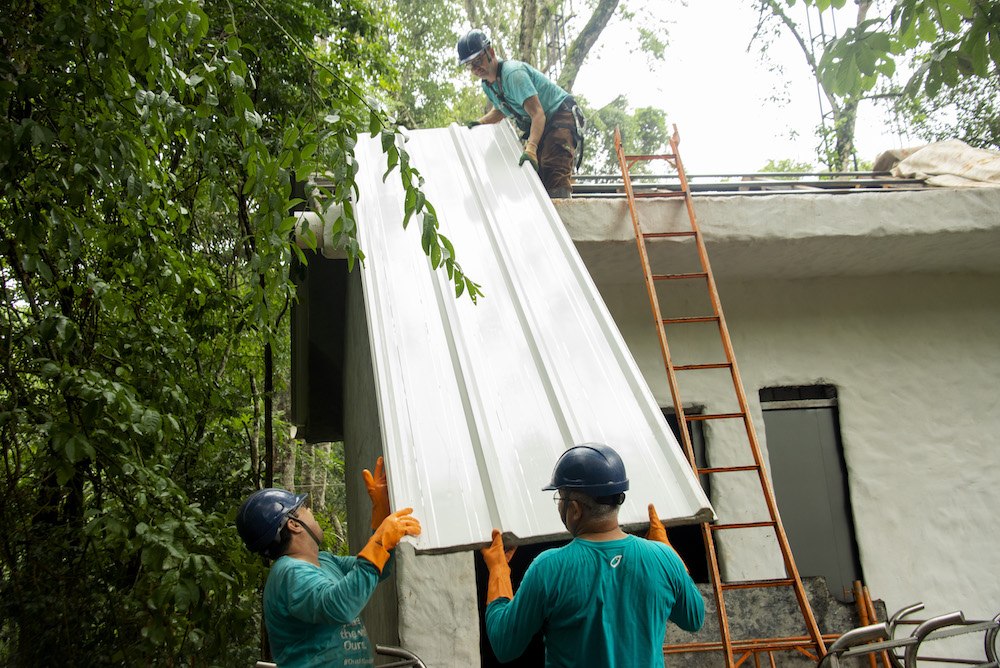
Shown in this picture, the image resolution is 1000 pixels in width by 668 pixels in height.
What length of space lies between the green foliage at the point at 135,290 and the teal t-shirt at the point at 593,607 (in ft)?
3.18

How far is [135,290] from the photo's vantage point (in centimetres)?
472

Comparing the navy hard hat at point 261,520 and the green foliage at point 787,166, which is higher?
the green foliage at point 787,166

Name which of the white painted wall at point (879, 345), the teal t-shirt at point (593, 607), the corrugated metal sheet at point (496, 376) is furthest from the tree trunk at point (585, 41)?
the teal t-shirt at point (593, 607)

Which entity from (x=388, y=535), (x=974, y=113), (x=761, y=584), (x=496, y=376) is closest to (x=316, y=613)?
(x=388, y=535)

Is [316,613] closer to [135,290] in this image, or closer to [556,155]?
[135,290]

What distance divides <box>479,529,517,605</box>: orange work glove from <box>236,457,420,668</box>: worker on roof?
0.82ft

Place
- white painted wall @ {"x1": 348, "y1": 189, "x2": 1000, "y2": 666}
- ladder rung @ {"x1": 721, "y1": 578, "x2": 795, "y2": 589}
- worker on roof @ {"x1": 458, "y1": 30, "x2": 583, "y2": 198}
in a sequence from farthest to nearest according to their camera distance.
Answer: worker on roof @ {"x1": 458, "y1": 30, "x2": 583, "y2": 198} < white painted wall @ {"x1": 348, "y1": 189, "x2": 1000, "y2": 666} < ladder rung @ {"x1": 721, "y1": 578, "x2": 795, "y2": 589}

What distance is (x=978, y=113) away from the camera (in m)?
12.7

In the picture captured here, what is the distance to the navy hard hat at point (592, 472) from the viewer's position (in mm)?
2193

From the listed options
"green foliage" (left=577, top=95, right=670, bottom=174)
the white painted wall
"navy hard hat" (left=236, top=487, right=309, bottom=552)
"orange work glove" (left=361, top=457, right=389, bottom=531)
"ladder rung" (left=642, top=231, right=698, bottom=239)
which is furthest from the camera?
"green foliage" (left=577, top=95, right=670, bottom=174)

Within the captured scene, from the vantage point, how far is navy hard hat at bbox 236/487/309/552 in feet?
8.34

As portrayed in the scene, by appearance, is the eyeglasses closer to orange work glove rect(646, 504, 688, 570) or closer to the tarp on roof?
the tarp on roof

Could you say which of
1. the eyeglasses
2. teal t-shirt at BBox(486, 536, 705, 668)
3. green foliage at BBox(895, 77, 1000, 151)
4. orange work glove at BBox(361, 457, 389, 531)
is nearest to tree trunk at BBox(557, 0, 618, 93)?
green foliage at BBox(895, 77, 1000, 151)

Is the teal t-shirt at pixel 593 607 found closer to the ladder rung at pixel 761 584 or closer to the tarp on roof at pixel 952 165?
the ladder rung at pixel 761 584
